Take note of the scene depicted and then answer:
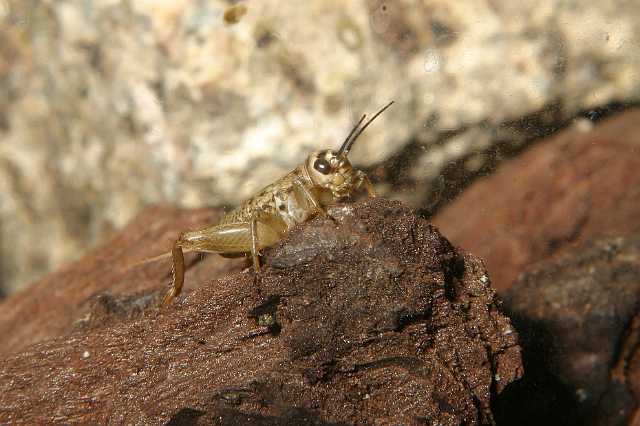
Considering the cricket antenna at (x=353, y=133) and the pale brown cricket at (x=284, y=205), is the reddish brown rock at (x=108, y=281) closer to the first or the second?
the pale brown cricket at (x=284, y=205)

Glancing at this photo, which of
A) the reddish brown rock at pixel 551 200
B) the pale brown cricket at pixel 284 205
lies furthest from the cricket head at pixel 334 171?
the reddish brown rock at pixel 551 200

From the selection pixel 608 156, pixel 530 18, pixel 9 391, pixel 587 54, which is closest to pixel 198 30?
pixel 530 18

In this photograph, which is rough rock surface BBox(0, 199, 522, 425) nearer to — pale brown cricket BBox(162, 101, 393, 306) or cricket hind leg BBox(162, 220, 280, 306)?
cricket hind leg BBox(162, 220, 280, 306)

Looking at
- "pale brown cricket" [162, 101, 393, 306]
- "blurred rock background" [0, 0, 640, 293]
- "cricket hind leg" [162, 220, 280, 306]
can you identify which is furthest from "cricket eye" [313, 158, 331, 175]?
"cricket hind leg" [162, 220, 280, 306]

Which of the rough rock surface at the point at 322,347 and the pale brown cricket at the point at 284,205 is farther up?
the pale brown cricket at the point at 284,205

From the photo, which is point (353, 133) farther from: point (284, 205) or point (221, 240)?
point (221, 240)

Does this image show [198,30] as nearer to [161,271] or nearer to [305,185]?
[305,185]
